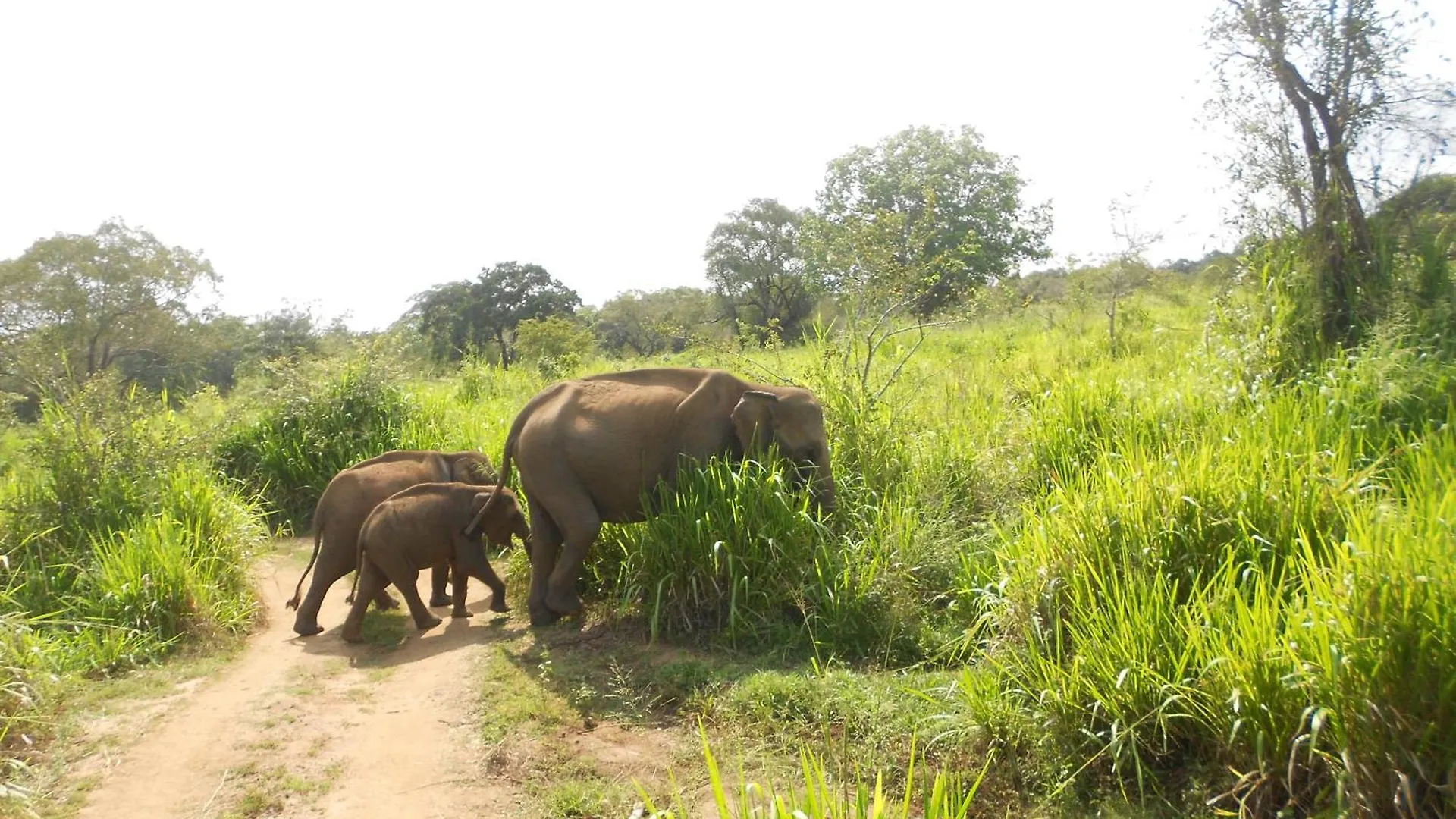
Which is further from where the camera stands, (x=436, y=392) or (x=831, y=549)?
(x=436, y=392)

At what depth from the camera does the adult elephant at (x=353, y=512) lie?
7426mm

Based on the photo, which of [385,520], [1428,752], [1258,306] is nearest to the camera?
[1428,752]

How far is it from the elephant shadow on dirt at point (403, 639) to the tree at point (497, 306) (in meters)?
20.9

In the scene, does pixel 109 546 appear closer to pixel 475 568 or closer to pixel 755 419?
pixel 475 568

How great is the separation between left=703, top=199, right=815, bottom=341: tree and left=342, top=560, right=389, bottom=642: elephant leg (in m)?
29.1

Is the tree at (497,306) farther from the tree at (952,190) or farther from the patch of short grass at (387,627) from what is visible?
the patch of short grass at (387,627)

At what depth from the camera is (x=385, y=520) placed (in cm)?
696

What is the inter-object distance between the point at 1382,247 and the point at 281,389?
1137cm

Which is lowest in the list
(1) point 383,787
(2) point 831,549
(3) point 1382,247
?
(1) point 383,787

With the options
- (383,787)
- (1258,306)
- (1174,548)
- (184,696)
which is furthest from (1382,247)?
(184,696)

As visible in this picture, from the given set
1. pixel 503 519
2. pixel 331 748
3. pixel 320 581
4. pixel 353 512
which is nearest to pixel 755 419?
pixel 503 519

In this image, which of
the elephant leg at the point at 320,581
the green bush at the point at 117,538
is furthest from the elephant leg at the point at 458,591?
the green bush at the point at 117,538

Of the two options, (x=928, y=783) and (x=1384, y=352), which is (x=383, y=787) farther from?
(x=1384, y=352)

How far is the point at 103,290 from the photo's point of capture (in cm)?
2172
